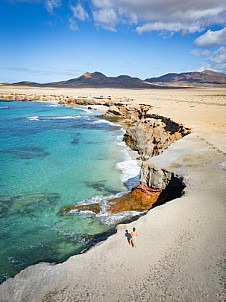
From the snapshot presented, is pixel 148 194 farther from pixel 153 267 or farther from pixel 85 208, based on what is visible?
pixel 153 267

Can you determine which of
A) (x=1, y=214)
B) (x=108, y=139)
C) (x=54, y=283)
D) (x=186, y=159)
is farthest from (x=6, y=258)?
(x=108, y=139)

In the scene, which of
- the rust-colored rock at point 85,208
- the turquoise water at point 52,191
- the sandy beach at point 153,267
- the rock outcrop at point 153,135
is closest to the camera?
the sandy beach at point 153,267

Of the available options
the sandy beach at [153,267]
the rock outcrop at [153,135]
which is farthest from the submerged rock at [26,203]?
the rock outcrop at [153,135]

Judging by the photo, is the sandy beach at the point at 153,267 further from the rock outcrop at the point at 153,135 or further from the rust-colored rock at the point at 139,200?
the rock outcrop at the point at 153,135

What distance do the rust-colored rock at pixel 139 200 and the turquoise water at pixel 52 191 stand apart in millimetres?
758

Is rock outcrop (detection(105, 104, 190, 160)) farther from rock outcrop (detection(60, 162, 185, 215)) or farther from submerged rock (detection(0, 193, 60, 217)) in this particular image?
submerged rock (detection(0, 193, 60, 217))

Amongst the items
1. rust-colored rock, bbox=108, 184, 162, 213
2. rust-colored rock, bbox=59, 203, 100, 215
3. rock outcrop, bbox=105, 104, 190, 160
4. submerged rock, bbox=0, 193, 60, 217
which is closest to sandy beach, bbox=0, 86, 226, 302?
rust-colored rock, bbox=108, 184, 162, 213

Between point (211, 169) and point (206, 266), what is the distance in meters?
6.59

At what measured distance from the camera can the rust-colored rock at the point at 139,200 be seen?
1159 centimetres

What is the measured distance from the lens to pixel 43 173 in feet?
59.0

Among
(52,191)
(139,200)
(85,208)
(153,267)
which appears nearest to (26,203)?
(52,191)

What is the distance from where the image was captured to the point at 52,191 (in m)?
15.1

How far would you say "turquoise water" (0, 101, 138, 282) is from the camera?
32.3ft

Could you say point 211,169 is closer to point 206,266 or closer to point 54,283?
point 206,266
